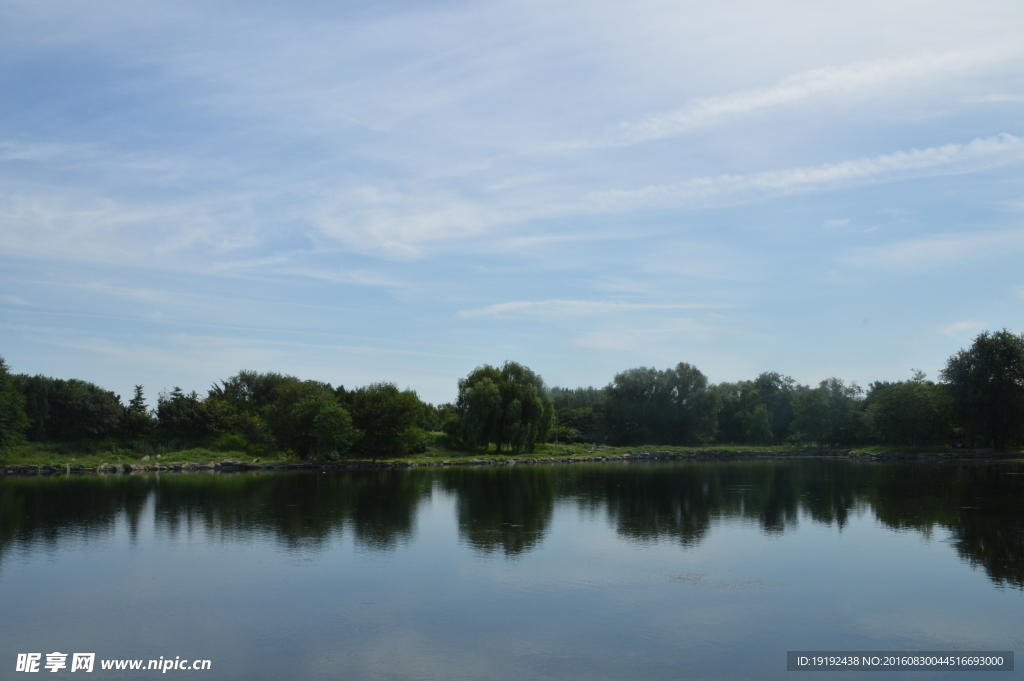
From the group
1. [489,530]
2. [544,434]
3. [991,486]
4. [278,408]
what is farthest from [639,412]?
[489,530]

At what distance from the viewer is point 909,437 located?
71562 mm

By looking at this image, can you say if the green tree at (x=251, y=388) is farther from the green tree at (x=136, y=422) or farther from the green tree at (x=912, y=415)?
the green tree at (x=912, y=415)

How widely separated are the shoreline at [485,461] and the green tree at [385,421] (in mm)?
2381

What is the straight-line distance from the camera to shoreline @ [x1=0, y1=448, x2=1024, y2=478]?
5294 centimetres

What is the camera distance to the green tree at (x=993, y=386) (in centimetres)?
6378

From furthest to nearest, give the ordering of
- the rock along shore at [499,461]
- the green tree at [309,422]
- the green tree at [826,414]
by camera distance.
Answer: the green tree at [826,414] → the green tree at [309,422] → the rock along shore at [499,461]

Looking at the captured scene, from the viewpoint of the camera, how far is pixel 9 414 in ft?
168

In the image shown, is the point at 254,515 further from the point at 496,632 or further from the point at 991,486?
the point at 991,486

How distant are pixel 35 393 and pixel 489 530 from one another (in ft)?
175

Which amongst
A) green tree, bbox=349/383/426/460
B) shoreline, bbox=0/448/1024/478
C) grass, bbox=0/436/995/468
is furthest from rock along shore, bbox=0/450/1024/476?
green tree, bbox=349/383/426/460

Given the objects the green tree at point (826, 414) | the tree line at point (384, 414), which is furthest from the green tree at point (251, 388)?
the green tree at point (826, 414)

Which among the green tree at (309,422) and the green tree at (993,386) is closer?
the green tree at (309,422)

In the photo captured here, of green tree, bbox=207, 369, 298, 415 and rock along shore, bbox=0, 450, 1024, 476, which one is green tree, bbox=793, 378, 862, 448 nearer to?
rock along shore, bbox=0, 450, 1024, 476

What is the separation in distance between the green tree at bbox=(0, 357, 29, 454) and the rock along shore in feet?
7.08
